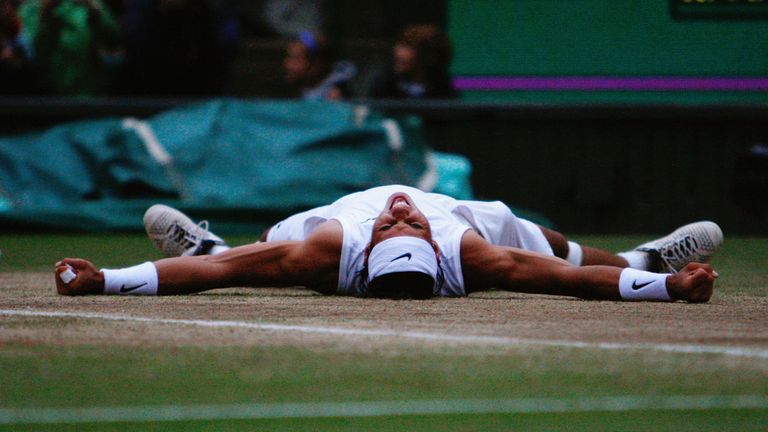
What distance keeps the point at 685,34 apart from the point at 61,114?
611 centimetres

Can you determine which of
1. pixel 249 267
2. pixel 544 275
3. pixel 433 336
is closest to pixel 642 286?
pixel 544 275

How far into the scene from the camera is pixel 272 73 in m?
14.5

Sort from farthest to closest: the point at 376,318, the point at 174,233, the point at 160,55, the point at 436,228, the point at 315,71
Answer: the point at 160,55
the point at 315,71
the point at 174,233
the point at 436,228
the point at 376,318

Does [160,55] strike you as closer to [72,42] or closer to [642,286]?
[72,42]

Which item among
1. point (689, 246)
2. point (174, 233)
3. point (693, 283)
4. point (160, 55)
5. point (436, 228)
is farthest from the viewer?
point (160, 55)

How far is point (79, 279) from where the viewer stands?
5.79 metres

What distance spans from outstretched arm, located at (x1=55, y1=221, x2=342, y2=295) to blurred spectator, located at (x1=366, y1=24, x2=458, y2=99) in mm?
6012

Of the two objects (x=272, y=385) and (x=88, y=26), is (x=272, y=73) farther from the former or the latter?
(x=272, y=385)

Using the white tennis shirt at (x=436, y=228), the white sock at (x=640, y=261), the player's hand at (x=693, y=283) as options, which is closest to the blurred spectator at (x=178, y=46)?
the white tennis shirt at (x=436, y=228)

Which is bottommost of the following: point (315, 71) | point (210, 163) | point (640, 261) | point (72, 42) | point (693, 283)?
point (210, 163)

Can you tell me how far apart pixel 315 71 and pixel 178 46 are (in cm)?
123

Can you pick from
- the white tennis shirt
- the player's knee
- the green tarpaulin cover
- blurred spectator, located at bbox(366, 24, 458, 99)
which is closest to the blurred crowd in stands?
blurred spectator, located at bbox(366, 24, 458, 99)

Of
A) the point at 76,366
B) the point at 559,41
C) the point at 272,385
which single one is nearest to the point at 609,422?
the point at 272,385

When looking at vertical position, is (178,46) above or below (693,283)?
above
